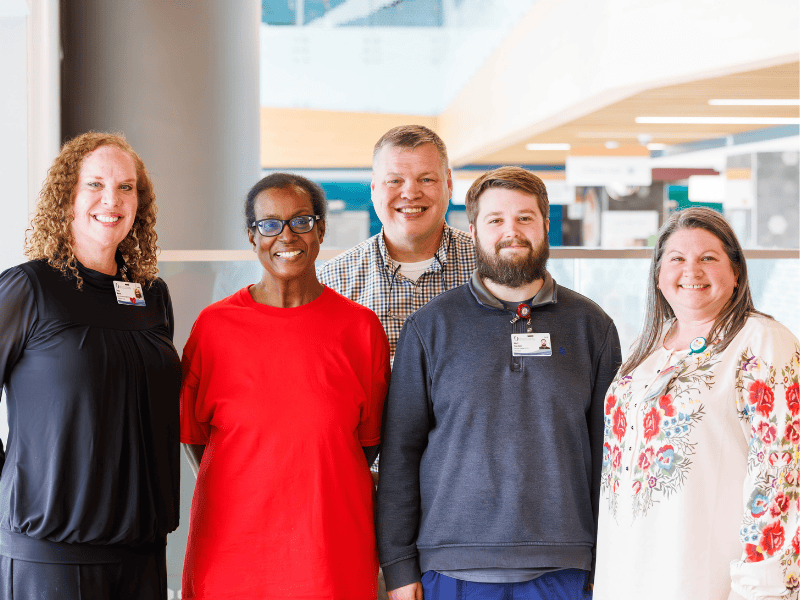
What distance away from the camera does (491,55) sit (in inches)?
347

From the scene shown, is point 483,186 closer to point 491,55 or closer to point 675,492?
point 675,492

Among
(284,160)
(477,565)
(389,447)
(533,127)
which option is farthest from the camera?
(284,160)

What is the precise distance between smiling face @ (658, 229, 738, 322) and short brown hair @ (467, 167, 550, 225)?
0.37 meters

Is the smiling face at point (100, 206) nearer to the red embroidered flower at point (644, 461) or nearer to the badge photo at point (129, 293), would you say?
the badge photo at point (129, 293)

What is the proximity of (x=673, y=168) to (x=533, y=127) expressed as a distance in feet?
12.0

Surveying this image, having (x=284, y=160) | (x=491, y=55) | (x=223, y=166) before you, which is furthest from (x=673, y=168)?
(x=223, y=166)

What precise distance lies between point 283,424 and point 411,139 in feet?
3.87

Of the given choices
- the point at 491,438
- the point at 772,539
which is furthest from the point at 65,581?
the point at 772,539

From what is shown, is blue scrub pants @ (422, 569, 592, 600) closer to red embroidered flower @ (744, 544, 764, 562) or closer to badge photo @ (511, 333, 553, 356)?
red embroidered flower @ (744, 544, 764, 562)

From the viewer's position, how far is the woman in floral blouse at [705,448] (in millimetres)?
1645

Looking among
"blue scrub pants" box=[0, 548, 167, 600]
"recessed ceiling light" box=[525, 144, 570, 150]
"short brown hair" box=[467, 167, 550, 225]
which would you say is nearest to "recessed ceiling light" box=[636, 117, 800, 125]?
"recessed ceiling light" box=[525, 144, 570, 150]

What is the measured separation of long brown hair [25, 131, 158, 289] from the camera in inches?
76.9

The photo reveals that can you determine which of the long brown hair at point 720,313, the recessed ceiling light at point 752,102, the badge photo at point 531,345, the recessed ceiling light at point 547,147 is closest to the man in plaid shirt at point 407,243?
the badge photo at point 531,345

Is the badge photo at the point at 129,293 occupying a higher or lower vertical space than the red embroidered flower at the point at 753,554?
higher
